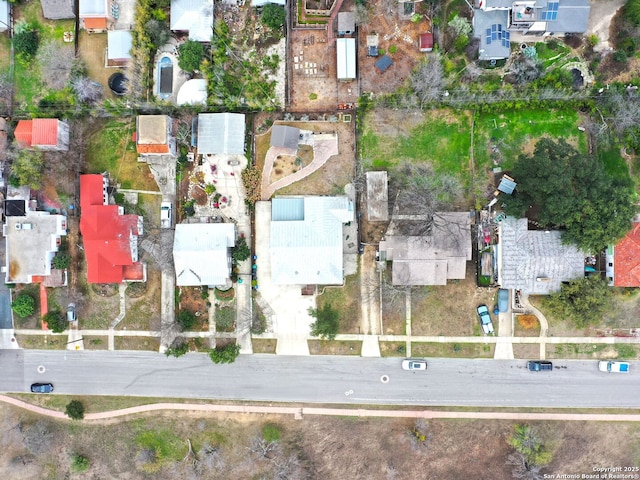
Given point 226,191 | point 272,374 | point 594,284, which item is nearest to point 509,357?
point 594,284

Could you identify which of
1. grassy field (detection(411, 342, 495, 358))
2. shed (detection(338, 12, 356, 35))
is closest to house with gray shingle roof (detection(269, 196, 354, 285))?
grassy field (detection(411, 342, 495, 358))

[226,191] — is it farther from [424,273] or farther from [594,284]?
[594,284]

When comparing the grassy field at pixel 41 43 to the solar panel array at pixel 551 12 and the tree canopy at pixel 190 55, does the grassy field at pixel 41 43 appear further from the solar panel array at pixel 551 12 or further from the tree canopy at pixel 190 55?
the solar panel array at pixel 551 12

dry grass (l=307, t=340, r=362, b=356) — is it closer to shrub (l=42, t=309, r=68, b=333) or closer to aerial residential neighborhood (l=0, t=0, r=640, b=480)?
aerial residential neighborhood (l=0, t=0, r=640, b=480)

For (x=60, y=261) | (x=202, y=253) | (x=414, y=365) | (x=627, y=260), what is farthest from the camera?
(x=60, y=261)

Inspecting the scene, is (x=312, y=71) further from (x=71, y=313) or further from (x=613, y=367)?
(x=613, y=367)

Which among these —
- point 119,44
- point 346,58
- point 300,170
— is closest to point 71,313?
point 300,170
